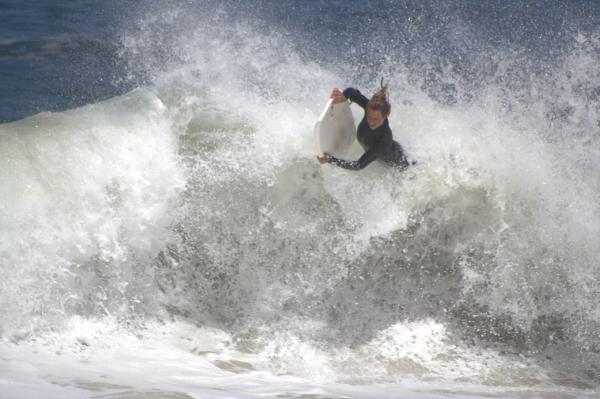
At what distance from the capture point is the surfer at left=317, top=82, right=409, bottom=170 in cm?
569

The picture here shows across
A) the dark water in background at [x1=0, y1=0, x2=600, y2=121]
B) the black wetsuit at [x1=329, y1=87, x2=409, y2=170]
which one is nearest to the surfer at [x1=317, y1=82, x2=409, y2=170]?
the black wetsuit at [x1=329, y1=87, x2=409, y2=170]

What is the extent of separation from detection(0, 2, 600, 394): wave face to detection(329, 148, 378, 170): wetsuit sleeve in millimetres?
745

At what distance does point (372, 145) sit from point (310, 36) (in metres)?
4.99

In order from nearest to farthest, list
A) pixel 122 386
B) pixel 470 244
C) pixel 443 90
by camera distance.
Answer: pixel 122 386, pixel 470 244, pixel 443 90

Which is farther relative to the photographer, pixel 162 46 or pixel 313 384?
pixel 162 46

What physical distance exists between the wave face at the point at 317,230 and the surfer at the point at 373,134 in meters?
0.41

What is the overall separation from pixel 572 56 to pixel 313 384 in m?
5.61

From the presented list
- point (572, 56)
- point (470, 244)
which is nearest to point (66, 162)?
point (470, 244)

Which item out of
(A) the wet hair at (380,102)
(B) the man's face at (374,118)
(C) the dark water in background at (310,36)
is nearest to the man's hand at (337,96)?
(B) the man's face at (374,118)

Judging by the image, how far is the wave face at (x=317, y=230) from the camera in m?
5.85

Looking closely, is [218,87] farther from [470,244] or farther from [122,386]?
[122,386]

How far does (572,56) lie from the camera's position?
848 cm

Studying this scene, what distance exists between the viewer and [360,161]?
5.80 meters

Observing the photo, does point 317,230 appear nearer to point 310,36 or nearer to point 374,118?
point 374,118
